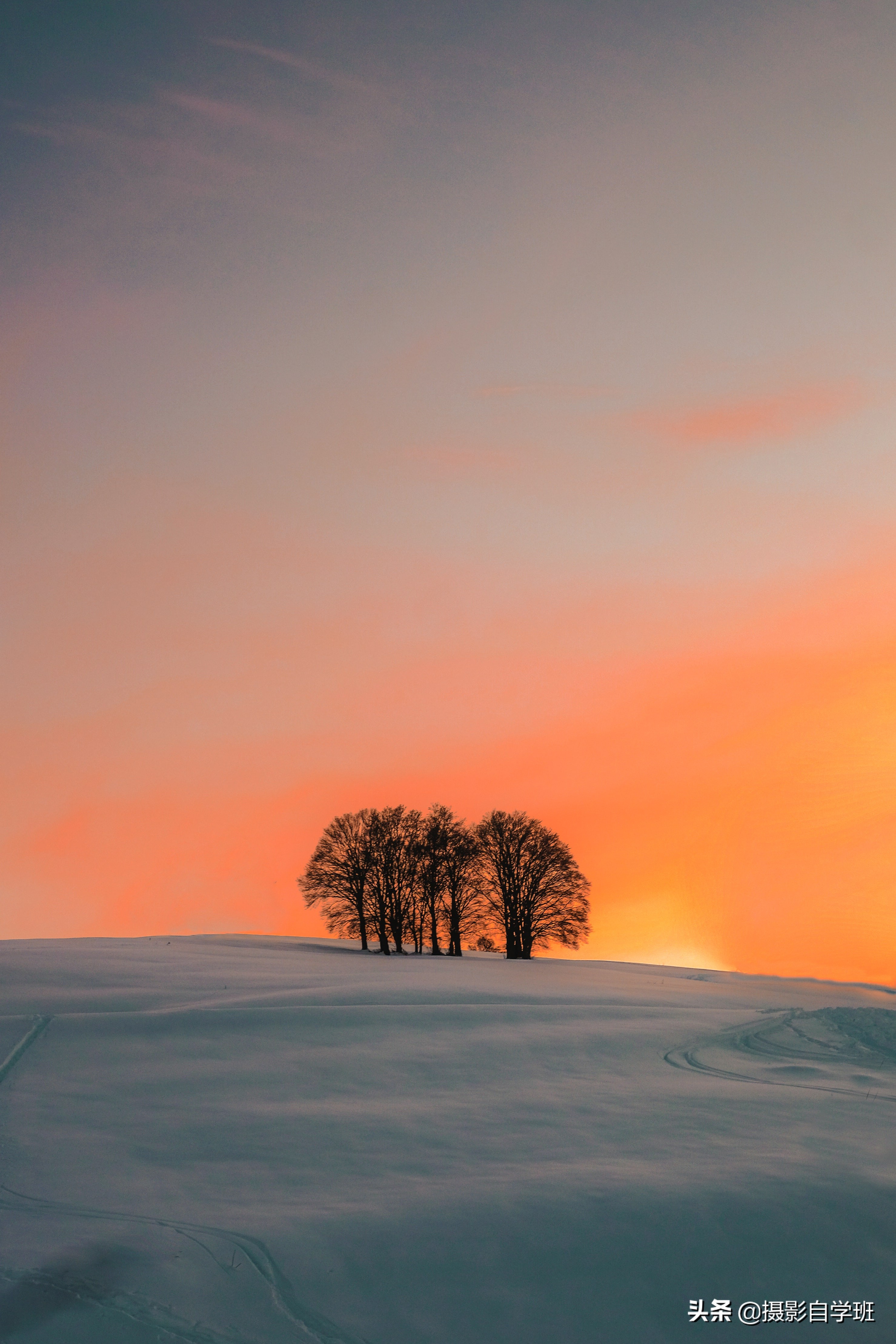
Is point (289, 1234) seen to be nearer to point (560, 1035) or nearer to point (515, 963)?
point (560, 1035)

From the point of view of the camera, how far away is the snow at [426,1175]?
847 cm

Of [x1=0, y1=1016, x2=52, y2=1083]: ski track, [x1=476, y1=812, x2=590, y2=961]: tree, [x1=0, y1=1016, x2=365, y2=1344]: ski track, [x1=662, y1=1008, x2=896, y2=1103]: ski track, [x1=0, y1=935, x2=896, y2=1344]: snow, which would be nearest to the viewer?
[x1=0, y1=1016, x2=365, y2=1344]: ski track

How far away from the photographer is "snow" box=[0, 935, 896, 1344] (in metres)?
8.47

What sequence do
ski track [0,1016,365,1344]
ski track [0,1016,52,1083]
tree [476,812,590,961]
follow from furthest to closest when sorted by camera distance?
tree [476,812,590,961] < ski track [0,1016,52,1083] < ski track [0,1016,365,1344]

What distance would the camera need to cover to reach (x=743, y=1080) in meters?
17.4

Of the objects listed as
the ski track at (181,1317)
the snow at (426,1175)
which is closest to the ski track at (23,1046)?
the snow at (426,1175)

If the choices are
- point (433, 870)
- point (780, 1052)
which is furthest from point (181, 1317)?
point (433, 870)

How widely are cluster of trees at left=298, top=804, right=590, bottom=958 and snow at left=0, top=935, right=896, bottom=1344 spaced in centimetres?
3552

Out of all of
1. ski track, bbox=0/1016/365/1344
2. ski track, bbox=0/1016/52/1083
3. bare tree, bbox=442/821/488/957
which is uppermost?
bare tree, bbox=442/821/488/957

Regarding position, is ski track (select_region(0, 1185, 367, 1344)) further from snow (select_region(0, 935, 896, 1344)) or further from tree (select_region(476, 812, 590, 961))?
tree (select_region(476, 812, 590, 961))

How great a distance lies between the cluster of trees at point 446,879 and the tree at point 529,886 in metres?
0.05

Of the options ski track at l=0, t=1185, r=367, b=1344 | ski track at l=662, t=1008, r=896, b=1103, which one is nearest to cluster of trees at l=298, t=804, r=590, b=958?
ski track at l=662, t=1008, r=896, b=1103

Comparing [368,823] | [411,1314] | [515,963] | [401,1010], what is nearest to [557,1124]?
[411,1314]

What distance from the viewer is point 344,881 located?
5906 cm
